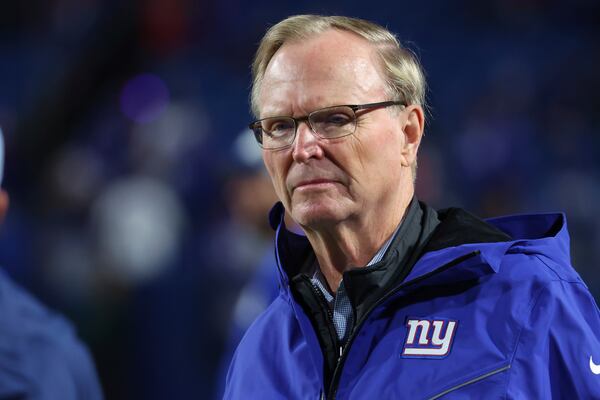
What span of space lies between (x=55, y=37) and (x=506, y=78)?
4451 mm

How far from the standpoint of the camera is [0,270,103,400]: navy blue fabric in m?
3.07

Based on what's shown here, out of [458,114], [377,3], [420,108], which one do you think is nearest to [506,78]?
[458,114]

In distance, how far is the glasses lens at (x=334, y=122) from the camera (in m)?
2.47

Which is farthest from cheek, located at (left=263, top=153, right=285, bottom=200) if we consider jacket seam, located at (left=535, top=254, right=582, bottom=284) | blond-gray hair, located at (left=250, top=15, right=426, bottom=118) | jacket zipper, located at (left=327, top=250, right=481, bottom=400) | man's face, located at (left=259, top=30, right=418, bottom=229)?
jacket seam, located at (left=535, top=254, right=582, bottom=284)

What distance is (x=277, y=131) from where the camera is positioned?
2.56 meters

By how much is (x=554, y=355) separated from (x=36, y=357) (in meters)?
1.70

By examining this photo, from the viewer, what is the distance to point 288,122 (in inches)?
99.5

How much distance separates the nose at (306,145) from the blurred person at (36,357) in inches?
46.2

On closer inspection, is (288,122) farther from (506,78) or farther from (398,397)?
(506,78)

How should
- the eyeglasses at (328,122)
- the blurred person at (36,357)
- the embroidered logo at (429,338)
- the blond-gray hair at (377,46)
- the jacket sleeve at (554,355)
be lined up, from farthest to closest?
1. the blurred person at (36,357)
2. the blond-gray hair at (377,46)
3. the eyeglasses at (328,122)
4. the embroidered logo at (429,338)
5. the jacket sleeve at (554,355)

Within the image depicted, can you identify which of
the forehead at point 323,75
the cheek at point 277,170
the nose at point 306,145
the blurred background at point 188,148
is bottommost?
the blurred background at point 188,148

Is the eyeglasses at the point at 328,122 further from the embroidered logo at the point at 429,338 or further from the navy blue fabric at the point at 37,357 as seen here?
the navy blue fabric at the point at 37,357

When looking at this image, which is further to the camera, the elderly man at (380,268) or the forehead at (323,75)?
the forehead at (323,75)

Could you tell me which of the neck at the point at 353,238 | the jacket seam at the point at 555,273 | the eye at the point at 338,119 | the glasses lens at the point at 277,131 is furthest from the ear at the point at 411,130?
the jacket seam at the point at 555,273
